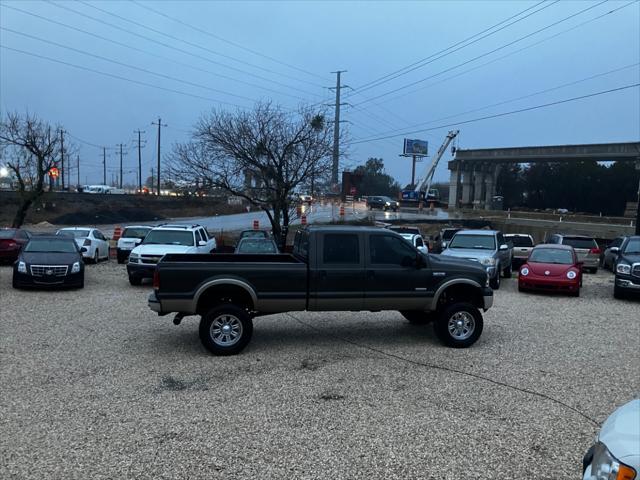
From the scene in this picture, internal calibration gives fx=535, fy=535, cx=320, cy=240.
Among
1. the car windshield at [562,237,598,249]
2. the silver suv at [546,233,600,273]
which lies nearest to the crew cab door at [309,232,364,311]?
the silver suv at [546,233,600,273]

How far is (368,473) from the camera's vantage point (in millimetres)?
4402

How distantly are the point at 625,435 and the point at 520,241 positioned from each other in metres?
22.3

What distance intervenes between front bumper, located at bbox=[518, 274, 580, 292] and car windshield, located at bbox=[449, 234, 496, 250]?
6.38ft

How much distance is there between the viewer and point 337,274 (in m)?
8.30

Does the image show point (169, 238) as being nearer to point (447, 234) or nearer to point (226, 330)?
point (226, 330)

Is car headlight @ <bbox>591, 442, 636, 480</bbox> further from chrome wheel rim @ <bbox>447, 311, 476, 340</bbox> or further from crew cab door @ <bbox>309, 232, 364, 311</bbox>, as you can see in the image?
chrome wheel rim @ <bbox>447, 311, 476, 340</bbox>

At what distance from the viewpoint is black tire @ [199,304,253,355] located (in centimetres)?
788

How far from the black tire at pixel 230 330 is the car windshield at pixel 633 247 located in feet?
40.3

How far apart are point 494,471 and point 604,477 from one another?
1.95 m

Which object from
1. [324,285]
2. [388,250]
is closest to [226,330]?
[324,285]

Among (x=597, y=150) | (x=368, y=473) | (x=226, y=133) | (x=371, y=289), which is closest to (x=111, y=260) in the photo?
(x=226, y=133)

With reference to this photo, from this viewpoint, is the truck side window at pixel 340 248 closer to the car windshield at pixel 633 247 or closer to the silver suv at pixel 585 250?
the car windshield at pixel 633 247

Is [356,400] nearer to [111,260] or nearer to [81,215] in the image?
[111,260]

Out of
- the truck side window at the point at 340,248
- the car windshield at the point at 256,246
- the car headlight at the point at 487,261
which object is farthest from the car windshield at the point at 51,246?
the car headlight at the point at 487,261
